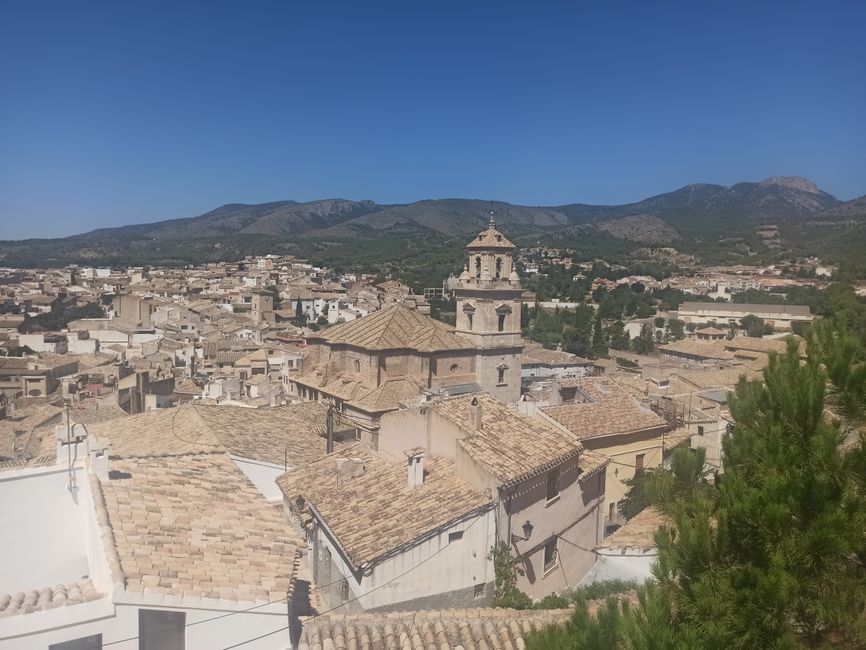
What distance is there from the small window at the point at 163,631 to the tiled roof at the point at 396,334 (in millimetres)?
15109

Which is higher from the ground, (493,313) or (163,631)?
(493,313)

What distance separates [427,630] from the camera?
6320mm

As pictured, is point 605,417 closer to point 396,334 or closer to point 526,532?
point 526,532

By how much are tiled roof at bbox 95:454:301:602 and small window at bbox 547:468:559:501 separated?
4.13 m

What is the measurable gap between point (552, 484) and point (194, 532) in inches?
216

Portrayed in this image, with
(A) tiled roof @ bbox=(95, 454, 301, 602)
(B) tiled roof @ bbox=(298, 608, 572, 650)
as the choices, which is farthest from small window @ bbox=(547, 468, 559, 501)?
(A) tiled roof @ bbox=(95, 454, 301, 602)

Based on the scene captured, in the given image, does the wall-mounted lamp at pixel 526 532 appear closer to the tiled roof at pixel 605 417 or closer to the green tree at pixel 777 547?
the tiled roof at pixel 605 417

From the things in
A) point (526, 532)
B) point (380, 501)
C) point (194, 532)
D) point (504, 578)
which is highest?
point (194, 532)

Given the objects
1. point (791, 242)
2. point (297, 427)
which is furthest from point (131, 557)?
point (791, 242)


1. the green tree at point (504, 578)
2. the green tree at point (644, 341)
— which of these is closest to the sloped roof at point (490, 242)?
the green tree at point (504, 578)

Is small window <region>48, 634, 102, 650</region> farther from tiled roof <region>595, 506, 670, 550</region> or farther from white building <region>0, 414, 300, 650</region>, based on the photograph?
tiled roof <region>595, 506, 670, 550</region>

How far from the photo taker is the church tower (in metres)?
23.8

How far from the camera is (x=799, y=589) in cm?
361

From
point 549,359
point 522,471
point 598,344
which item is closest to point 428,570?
point 522,471
